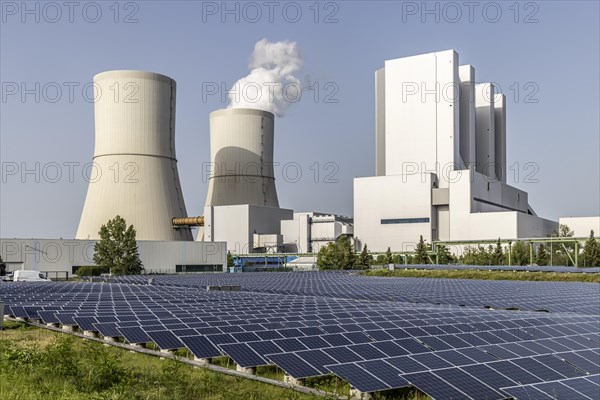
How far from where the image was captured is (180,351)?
11898 mm

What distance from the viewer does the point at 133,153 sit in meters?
46.2

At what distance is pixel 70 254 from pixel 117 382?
45.6 m

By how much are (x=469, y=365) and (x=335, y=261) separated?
48.7m

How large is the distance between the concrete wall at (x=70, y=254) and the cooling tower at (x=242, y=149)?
9377 mm

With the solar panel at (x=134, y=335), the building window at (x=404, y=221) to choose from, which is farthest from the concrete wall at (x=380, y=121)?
the solar panel at (x=134, y=335)

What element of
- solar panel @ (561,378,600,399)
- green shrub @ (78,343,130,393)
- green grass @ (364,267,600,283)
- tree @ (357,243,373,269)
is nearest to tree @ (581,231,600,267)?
green grass @ (364,267,600,283)

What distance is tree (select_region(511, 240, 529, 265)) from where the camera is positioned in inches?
2153

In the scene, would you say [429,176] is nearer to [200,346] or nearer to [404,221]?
[404,221]

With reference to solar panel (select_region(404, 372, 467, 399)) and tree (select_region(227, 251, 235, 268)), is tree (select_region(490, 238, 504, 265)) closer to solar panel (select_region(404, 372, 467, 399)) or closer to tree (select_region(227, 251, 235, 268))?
tree (select_region(227, 251, 235, 268))

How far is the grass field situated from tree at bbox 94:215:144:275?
37.8 metres

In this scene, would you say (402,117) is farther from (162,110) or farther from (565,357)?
(565,357)

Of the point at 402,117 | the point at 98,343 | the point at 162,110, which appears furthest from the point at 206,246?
the point at 98,343

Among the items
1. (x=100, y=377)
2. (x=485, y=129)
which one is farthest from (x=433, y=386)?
(x=485, y=129)

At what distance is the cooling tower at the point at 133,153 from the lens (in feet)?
151
